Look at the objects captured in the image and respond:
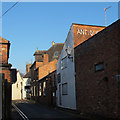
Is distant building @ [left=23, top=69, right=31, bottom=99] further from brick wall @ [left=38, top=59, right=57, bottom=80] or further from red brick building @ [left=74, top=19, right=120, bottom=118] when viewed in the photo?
red brick building @ [left=74, top=19, right=120, bottom=118]

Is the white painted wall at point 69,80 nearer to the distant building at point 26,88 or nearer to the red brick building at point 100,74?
the red brick building at point 100,74

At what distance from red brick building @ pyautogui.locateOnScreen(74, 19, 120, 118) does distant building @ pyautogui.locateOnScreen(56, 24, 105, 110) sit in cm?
185

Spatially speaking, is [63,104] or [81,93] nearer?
[81,93]

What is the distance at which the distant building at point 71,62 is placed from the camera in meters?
21.5

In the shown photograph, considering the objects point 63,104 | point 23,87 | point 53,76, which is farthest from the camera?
point 23,87

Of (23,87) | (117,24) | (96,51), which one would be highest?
(117,24)

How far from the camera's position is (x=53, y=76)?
3047 centimetres

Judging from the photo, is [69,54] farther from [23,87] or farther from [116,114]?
[23,87]

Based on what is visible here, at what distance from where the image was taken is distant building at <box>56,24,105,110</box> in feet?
70.4

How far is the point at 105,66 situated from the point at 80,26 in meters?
8.84

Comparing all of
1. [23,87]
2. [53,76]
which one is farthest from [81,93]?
[23,87]

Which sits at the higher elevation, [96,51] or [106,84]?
[96,51]

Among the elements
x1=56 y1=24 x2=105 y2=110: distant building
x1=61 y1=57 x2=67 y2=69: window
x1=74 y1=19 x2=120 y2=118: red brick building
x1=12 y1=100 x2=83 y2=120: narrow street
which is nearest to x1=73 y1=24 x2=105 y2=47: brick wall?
x1=56 y1=24 x2=105 y2=110: distant building

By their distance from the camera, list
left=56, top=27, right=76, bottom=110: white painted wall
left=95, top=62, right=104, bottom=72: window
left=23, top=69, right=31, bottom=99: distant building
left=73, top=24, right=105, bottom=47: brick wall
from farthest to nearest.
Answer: left=23, top=69, right=31, bottom=99: distant building < left=73, top=24, right=105, bottom=47: brick wall < left=56, top=27, right=76, bottom=110: white painted wall < left=95, top=62, right=104, bottom=72: window
